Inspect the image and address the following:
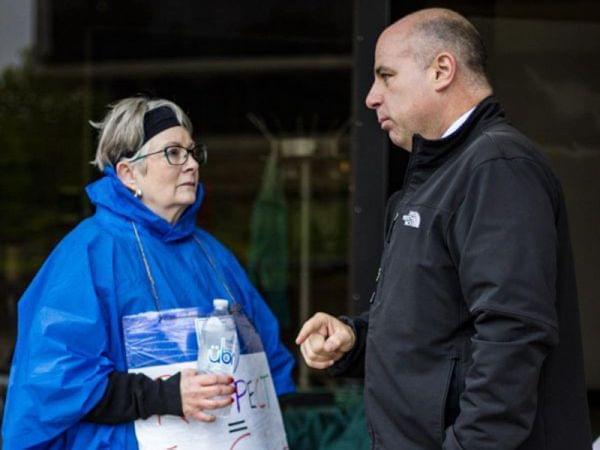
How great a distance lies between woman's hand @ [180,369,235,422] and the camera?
2525 mm

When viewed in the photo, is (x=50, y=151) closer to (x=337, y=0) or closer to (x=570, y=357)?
(x=337, y=0)

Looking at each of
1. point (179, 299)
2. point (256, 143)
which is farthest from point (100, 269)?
point (256, 143)

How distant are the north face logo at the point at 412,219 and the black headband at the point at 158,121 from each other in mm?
1012

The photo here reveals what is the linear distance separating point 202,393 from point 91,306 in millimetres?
359

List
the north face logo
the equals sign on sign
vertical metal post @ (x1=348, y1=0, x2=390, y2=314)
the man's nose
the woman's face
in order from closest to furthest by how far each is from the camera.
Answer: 1. the north face logo
2. the man's nose
3. the equals sign on sign
4. the woman's face
5. vertical metal post @ (x1=348, y1=0, x2=390, y2=314)

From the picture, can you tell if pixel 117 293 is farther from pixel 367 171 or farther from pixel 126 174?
pixel 367 171

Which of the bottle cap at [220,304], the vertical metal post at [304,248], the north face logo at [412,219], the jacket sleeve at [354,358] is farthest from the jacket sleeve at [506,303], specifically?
the vertical metal post at [304,248]

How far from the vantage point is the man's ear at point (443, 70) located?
209 cm

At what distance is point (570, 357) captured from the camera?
6.62 ft

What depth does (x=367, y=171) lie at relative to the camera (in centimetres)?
334

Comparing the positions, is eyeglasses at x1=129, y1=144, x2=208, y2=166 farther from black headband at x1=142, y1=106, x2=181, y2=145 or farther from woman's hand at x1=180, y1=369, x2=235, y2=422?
woman's hand at x1=180, y1=369, x2=235, y2=422

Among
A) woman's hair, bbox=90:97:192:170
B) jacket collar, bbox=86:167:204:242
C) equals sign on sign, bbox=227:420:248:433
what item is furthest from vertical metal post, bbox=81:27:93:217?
equals sign on sign, bbox=227:420:248:433

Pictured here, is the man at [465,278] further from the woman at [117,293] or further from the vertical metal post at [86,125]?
the vertical metal post at [86,125]

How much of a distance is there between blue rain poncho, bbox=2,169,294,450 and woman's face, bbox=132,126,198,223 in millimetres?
52
